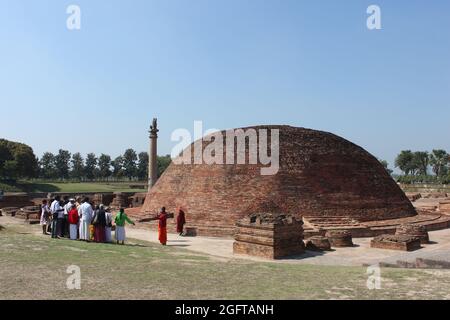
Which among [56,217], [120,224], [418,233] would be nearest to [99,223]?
[120,224]

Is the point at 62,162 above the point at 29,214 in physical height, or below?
above

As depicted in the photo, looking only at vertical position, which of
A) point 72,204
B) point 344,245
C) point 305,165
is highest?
point 305,165

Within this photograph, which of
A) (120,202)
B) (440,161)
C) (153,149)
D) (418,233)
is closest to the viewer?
(418,233)

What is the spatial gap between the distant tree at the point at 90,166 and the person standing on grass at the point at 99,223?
83717 millimetres

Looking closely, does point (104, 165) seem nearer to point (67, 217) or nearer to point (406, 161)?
point (406, 161)

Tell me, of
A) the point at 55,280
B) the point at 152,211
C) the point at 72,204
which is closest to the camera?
the point at 55,280

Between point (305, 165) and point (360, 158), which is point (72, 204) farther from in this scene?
point (360, 158)

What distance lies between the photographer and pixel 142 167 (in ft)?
Result: 312

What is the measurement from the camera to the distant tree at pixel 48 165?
3355 inches

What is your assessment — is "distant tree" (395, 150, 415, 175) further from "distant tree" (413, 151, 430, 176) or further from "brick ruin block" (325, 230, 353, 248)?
"brick ruin block" (325, 230, 353, 248)

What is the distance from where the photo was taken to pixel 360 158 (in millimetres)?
20609

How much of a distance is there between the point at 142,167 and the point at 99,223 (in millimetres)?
85380
